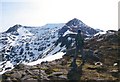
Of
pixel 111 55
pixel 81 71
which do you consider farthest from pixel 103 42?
pixel 81 71

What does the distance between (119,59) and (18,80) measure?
44044 mm

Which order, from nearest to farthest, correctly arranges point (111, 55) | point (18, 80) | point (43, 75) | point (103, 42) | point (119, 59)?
1. point (18, 80)
2. point (43, 75)
3. point (119, 59)
4. point (111, 55)
5. point (103, 42)

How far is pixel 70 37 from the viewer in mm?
192875

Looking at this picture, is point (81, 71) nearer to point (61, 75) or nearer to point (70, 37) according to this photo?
point (61, 75)

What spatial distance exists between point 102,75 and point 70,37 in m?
119

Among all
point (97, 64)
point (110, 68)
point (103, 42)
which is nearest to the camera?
point (110, 68)

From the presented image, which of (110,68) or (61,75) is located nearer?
(61,75)

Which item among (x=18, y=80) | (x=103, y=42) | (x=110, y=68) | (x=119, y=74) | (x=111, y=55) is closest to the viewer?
(x=18, y=80)

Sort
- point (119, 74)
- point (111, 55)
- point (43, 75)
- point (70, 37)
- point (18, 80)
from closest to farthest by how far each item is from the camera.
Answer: point (18, 80) < point (43, 75) < point (119, 74) < point (111, 55) < point (70, 37)

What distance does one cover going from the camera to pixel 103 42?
135250 millimetres

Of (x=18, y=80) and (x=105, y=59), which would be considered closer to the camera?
(x=18, y=80)

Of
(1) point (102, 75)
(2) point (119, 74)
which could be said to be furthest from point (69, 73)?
(2) point (119, 74)

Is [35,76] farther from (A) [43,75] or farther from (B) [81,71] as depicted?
(B) [81,71]

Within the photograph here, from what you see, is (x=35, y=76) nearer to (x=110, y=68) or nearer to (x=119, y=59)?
(x=110, y=68)
